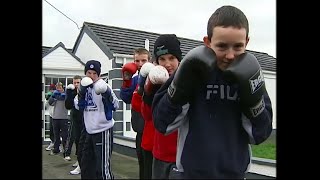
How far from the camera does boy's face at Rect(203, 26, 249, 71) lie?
1640 mm

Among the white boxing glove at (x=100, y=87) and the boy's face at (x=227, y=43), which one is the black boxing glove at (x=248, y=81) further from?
the white boxing glove at (x=100, y=87)

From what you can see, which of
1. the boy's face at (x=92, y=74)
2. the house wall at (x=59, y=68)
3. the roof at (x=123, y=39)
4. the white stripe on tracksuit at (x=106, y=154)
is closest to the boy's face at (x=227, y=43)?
the white stripe on tracksuit at (x=106, y=154)

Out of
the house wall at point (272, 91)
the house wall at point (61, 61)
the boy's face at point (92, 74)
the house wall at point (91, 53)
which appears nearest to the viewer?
the house wall at point (272, 91)

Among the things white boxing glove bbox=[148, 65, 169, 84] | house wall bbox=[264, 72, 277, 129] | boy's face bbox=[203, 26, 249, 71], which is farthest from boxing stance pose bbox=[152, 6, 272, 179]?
house wall bbox=[264, 72, 277, 129]

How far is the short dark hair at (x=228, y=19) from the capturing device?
166 cm

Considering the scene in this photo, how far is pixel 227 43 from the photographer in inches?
64.7

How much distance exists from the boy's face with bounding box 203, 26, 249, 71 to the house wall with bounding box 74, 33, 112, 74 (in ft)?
21.2

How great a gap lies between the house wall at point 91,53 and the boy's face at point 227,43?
21.2 ft
